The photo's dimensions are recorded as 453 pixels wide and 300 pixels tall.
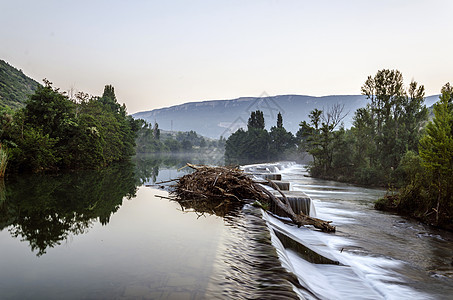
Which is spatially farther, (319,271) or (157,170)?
(157,170)

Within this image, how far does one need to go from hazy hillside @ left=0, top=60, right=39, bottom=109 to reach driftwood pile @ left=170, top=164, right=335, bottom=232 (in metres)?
71.0

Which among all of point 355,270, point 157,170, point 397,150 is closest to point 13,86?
point 157,170

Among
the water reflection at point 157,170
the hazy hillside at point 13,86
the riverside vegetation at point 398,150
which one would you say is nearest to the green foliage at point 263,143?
the water reflection at point 157,170

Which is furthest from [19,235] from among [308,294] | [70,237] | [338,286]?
[338,286]

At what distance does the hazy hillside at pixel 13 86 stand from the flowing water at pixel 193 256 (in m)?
73.4

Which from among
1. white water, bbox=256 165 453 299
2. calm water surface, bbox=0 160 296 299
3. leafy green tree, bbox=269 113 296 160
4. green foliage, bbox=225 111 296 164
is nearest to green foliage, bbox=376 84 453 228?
white water, bbox=256 165 453 299

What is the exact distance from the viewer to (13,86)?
359ft

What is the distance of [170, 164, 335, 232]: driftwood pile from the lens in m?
11.6

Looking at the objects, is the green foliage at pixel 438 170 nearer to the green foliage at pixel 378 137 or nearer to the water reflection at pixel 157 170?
the water reflection at pixel 157 170

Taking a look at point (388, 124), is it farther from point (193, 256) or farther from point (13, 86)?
point (13, 86)

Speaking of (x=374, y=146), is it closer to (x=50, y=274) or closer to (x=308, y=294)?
(x=308, y=294)

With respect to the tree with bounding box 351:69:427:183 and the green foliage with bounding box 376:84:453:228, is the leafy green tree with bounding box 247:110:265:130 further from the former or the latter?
the green foliage with bounding box 376:84:453:228

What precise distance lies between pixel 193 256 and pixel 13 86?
5218 inches

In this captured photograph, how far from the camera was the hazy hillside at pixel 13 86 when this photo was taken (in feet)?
292
